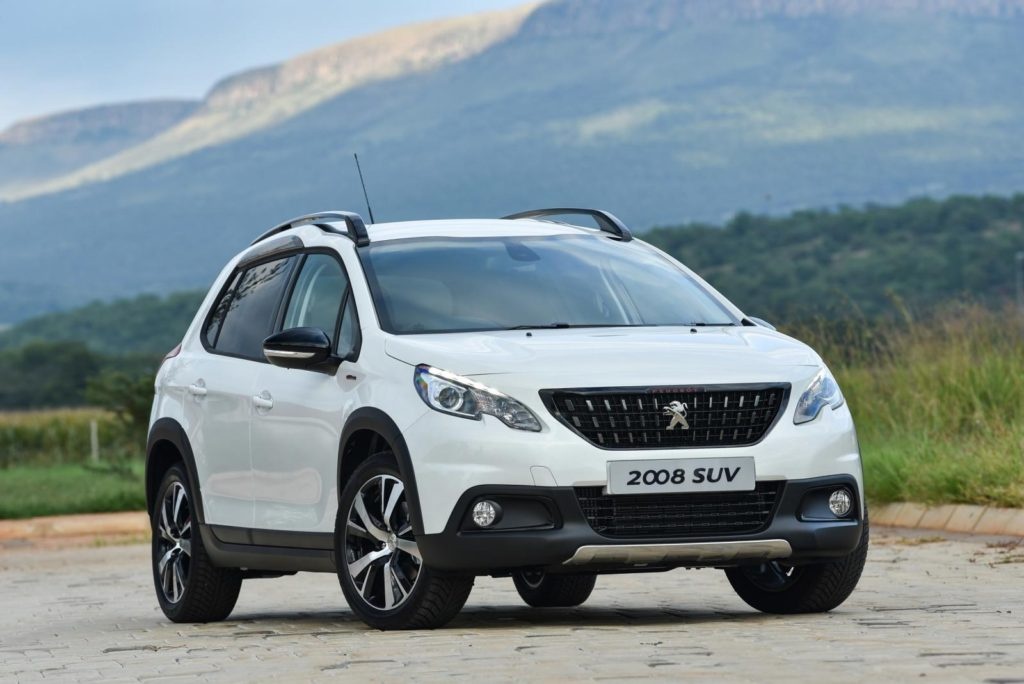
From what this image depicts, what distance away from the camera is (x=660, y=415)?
7836mm

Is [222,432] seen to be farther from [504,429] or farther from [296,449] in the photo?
[504,429]

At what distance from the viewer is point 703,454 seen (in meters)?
7.84

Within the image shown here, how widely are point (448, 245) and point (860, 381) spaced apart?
10736 millimetres

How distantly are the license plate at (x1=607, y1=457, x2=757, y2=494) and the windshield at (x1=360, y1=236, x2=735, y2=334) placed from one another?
108cm

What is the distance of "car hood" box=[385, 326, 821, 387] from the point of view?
786 cm

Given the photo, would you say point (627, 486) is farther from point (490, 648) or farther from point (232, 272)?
point (232, 272)

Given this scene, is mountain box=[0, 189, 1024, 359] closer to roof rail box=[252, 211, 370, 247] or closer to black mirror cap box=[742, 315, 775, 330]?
roof rail box=[252, 211, 370, 247]

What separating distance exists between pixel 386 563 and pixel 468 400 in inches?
32.0

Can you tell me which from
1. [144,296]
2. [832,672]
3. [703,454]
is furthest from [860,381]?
[144,296]

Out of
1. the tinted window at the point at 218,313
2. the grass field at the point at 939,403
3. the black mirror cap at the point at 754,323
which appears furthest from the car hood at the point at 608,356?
the grass field at the point at 939,403

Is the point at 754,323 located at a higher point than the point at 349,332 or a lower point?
lower

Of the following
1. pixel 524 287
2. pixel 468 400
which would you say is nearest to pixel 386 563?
pixel 468 400

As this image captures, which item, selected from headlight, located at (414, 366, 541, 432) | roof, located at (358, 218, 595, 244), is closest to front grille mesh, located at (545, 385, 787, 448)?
headlight, located at (414, 366, 541, 432)

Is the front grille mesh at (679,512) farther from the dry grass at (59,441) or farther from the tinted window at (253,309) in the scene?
the dry grass at (59,441)
